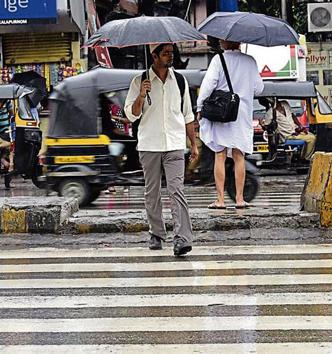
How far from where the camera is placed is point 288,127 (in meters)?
18.6

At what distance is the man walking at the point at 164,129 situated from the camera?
7879 mm

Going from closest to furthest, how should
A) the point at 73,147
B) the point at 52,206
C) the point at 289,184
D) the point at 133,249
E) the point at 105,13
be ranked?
the point at 133,249 → the point at 52,206 → the point at 73,147 → the point at 289,184 → the point at 105,13

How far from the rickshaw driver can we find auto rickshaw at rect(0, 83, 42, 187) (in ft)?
14.3

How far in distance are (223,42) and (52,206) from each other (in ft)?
7.72

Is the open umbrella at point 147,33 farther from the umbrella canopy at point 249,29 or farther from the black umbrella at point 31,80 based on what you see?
the black umbrella at point 31,80

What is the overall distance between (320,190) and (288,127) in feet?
30.0

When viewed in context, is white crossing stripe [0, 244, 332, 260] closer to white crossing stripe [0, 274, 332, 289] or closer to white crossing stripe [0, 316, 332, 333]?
white crossing stripe [0, 274, 332, 289]

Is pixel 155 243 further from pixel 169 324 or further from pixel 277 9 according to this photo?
pixel 277 9

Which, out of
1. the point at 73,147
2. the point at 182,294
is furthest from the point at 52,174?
the point at 182,294

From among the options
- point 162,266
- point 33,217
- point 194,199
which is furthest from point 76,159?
point 162,266

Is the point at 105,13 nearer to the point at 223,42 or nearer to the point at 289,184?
the point at 289,184

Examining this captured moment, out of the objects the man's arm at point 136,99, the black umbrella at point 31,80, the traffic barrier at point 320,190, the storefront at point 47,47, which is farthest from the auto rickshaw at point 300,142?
the man's arm at point 136,99

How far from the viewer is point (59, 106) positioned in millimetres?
12094

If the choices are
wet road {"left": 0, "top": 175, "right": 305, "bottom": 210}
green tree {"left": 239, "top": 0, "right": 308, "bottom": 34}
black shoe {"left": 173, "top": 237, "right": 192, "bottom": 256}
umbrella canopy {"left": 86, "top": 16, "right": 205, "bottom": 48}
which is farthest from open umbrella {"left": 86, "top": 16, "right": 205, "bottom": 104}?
green tree {"left": 239, "top": 0, "right": 308, "bottom": 34}
